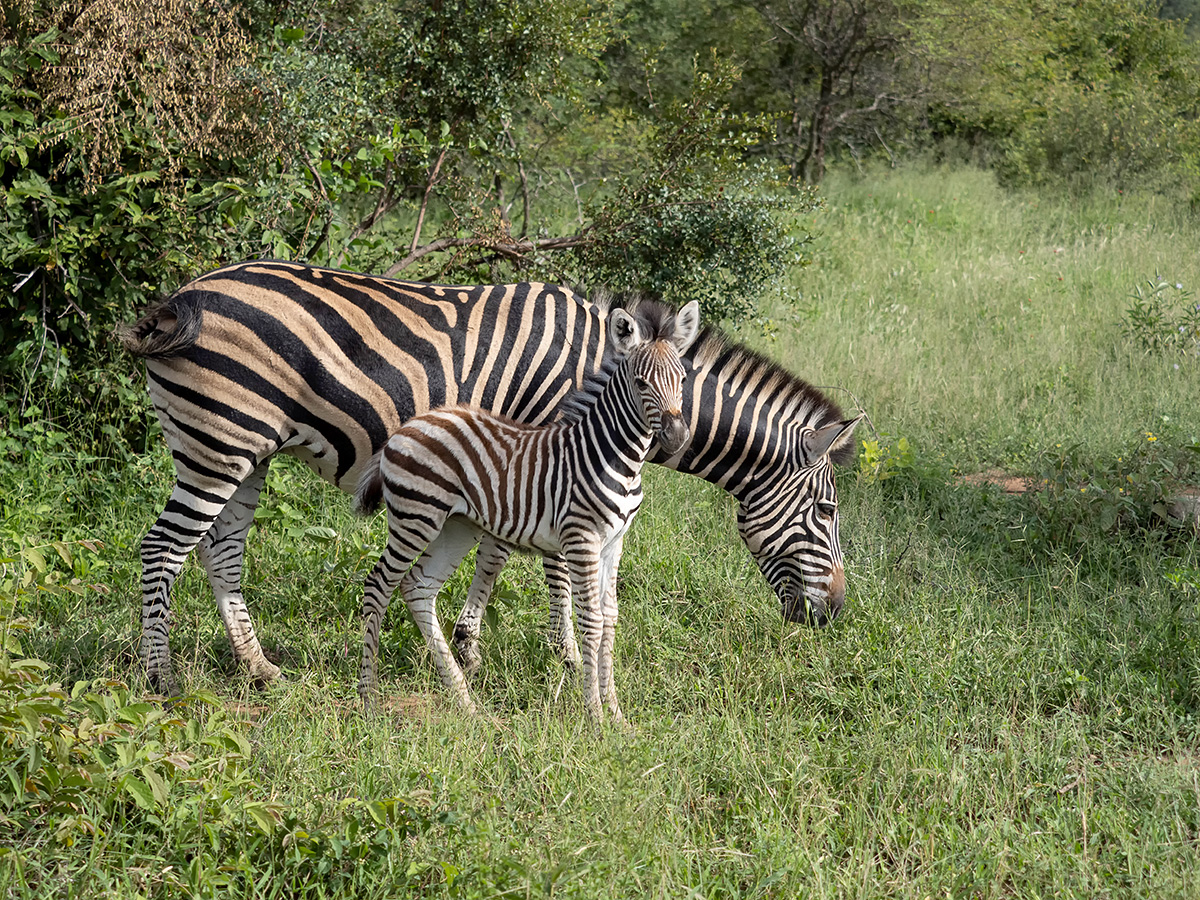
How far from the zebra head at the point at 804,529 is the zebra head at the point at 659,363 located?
1.04 m

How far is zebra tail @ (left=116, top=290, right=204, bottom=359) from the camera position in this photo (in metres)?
4.76

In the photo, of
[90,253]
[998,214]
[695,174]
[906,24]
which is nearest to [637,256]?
[695,174]

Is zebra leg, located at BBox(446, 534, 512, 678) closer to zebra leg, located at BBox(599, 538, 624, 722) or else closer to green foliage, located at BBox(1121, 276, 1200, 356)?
zebra leg, located at BBox(599, 538, 624, 722)

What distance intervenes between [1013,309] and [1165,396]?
3.33m

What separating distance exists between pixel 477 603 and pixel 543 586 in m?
0.81

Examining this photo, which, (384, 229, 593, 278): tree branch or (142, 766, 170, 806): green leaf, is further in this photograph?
(384, 229, 593, 278): tree branch

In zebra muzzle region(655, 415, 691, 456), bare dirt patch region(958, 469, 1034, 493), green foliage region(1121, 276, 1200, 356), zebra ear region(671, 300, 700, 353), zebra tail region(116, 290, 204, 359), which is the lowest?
zebra tail region(116, 290, 204, 359)

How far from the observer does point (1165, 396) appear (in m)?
A: 8.25

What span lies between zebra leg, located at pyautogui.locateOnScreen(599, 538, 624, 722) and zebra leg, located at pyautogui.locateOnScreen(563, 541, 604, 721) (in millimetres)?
63

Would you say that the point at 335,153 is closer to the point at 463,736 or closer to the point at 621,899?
the point at 463,736

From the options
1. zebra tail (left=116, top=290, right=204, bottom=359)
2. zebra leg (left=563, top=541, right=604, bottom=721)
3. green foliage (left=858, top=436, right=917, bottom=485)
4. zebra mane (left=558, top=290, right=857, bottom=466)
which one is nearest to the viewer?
zebra leg (left=563, top=541, right=604, bottom=721)

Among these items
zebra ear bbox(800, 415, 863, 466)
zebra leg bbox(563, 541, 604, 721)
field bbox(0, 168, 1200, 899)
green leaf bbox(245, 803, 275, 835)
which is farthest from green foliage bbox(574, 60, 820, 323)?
green leaf bbox(245, 803, 275, 835)

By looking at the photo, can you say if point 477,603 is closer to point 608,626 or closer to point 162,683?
point 608,626

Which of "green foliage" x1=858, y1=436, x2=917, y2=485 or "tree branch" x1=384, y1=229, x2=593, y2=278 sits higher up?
"tree branch" x1=384, y1=229, x2=593, y2=278
